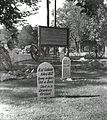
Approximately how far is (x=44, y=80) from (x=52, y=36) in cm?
1330

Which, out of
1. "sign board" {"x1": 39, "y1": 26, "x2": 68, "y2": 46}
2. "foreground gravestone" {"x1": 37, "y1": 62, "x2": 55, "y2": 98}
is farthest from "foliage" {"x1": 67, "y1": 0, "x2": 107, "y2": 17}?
"foreground gravestone" {"x1": 37, "y1": 62, "x2": 55, "y2": 98}

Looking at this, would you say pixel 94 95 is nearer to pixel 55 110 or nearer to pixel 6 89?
pixel 55 110

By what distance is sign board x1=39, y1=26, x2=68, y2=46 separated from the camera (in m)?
21.7

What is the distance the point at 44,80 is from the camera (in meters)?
9.17

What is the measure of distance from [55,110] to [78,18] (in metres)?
58.5

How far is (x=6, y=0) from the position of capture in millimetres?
21188

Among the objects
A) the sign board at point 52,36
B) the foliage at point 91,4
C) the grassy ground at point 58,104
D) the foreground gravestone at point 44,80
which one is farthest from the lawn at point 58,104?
the foliage at point 91,4

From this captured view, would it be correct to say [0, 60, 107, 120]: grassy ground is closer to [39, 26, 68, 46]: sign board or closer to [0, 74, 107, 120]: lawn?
[0, 74, 107, 120]: lawn

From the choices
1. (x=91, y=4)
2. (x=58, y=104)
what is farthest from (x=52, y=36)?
(x=58, y=104)

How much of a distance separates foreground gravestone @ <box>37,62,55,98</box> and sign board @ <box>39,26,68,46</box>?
12462 millimetres

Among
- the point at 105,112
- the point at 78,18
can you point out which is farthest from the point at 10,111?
the point at 78,18

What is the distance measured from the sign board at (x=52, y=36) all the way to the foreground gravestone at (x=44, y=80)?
1246cm

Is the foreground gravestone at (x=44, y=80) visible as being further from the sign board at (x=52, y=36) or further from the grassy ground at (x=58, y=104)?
the sign board at (x=52, y=36)

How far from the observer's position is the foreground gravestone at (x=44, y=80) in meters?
9.12
